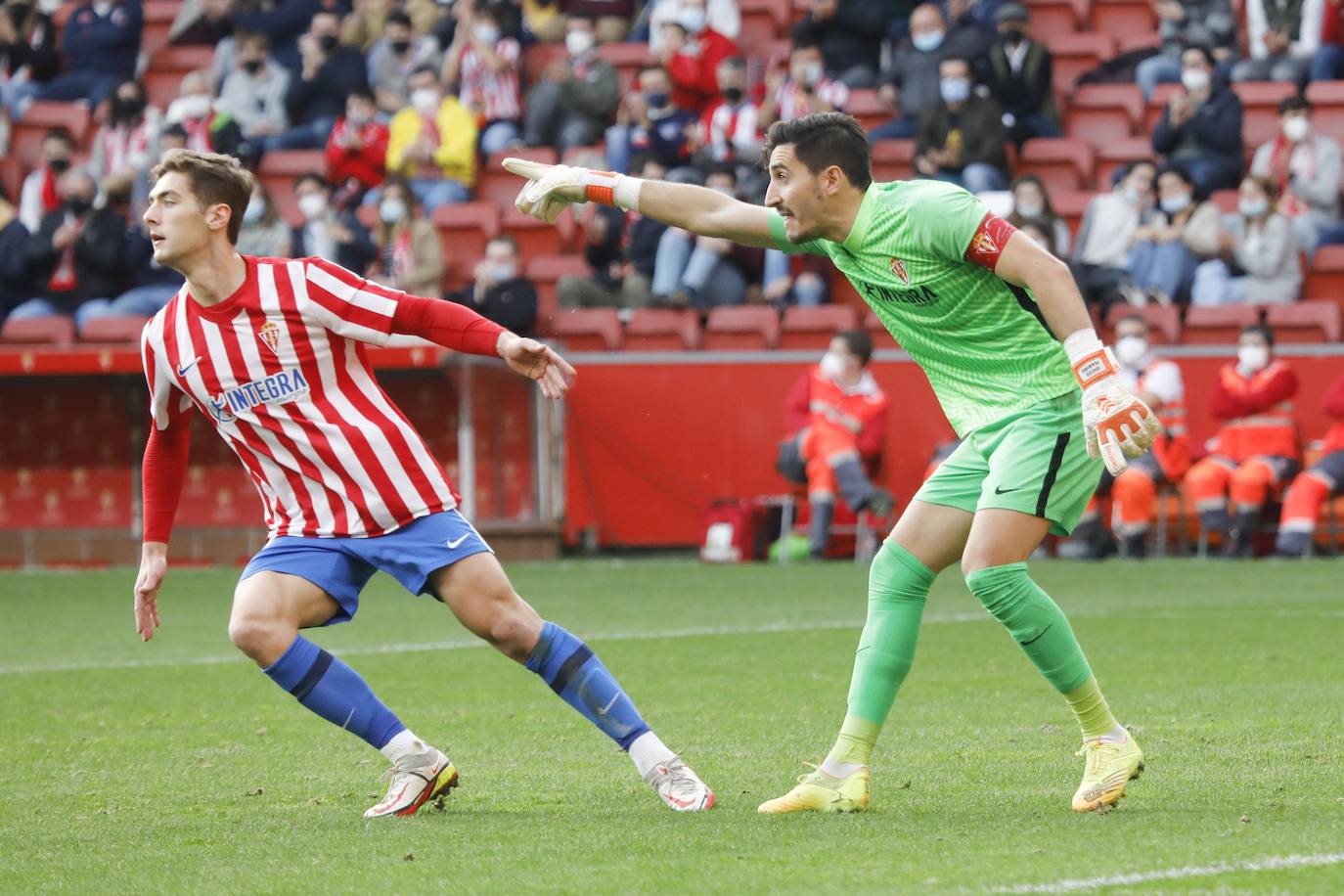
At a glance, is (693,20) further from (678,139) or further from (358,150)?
(358,150)

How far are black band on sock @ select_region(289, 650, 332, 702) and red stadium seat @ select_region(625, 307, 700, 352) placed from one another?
36.9 feet

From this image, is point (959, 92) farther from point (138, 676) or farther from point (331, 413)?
point (331, 413)

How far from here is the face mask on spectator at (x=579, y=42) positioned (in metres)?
19.8

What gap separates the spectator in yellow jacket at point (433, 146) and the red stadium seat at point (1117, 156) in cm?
598

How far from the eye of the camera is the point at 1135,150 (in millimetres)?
17953

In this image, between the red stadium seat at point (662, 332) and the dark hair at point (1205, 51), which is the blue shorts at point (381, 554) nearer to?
the red stadium seat at point (662, 332)

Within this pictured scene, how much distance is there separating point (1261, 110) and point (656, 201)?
13.7m

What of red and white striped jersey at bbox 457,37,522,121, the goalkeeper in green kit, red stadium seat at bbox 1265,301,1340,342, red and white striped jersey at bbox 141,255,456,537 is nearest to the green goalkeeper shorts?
the goalkeeper in green kit

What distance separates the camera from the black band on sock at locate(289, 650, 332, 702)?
5.41 metres

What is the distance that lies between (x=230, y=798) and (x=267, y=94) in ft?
51.4

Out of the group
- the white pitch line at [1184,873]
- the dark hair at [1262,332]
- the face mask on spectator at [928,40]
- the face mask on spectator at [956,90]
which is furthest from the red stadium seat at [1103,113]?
the white pitch line at [1184,873]

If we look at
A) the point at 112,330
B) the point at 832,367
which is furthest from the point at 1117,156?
the point at 112,330

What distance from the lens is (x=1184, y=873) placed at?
163 inches

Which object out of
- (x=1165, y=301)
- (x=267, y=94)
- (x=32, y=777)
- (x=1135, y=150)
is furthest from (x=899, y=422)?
(x=32, y=777)
